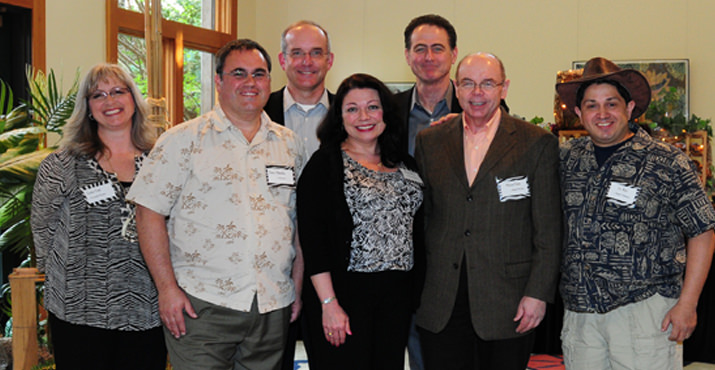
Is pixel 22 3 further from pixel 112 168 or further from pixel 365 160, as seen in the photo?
pixel 365 160

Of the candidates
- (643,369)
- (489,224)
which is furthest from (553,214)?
(643,369)

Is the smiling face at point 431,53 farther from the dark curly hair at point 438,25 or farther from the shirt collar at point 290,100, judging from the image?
the shirt collar at point 290,100

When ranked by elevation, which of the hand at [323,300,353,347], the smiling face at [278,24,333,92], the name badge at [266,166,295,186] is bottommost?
the hand at [323,300,353,347]

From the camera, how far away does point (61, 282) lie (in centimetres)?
265

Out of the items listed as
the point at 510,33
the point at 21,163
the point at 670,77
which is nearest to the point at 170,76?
the point at 510,33

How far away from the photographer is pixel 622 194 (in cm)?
244

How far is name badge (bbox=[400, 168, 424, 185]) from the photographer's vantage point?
2.58m

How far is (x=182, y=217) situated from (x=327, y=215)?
54 cm

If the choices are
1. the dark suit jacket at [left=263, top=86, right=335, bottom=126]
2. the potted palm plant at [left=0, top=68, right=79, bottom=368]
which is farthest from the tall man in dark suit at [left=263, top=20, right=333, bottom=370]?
the potted palm plant at [left=0, top=68, right=79, bottom=368]

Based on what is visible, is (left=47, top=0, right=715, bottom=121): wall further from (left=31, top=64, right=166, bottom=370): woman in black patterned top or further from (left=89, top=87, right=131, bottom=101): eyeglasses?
(left=31, top=64, right=166, bottom=370): woman in black patterned top

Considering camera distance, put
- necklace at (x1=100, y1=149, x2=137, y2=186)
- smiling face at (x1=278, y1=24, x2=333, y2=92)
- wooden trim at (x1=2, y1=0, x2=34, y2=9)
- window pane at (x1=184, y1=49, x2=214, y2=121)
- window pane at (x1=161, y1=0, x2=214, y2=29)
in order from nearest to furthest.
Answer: necklace at (x1=100, y1=149, x2=137, y2=186) < smiling face at (x1=278, y1=24, x2=333, y2=92) < wooden trim at (x1=2, y1=0, x2=34, y2=9) < window pane at (x1=161, y1=0, x2=214, y2=29) < window pane at (x1=184, y1=49, x2=214, y2=121)

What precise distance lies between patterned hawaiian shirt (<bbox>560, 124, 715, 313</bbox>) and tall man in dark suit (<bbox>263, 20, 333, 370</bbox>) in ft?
4.54

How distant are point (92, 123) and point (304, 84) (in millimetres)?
997

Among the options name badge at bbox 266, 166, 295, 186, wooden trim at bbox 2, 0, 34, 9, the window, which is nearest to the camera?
name badge at bbox 266, 166, 295, 186
